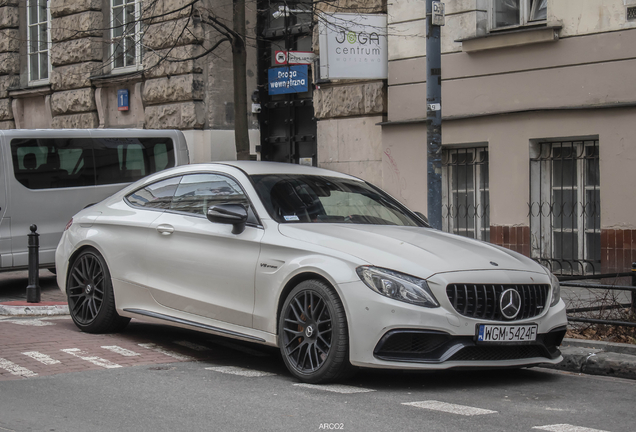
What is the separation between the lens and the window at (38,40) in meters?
23.7

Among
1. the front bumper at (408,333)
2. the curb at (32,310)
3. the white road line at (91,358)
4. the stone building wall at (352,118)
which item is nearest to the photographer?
the front bumper at (408,333)

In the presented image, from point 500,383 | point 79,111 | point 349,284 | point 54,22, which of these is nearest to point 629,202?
point 500,383

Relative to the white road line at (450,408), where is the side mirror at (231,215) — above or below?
above

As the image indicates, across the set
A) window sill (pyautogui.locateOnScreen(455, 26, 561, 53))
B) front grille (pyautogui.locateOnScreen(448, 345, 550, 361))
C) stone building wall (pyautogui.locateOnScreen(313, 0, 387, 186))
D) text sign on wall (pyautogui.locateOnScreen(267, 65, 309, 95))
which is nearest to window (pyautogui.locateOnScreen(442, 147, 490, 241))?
stone building wall (pyautogui.locateOnScreen(313, 0, 387, 186))

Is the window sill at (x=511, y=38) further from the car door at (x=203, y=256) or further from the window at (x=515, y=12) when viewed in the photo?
the car door at (x=203, y=256)

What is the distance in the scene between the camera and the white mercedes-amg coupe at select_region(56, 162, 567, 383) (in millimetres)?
5977

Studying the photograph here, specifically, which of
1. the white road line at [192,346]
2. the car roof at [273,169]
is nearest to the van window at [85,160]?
the white road line at [192,346]

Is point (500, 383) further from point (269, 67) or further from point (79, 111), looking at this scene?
point (79, 111)

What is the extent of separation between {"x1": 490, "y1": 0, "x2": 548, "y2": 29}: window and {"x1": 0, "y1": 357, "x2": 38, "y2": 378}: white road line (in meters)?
9.70

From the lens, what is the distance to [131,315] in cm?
803

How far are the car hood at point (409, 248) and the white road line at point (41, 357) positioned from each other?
2.13 metres

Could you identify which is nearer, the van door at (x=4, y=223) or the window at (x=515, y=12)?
the van door at (x=4, y=223)

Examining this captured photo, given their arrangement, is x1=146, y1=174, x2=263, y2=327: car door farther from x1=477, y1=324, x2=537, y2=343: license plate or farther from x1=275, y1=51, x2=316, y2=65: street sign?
x1=275, y1=51, x2=316, y2=65: street sign

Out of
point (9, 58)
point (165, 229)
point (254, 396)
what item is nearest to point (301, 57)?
point (165, 229)
